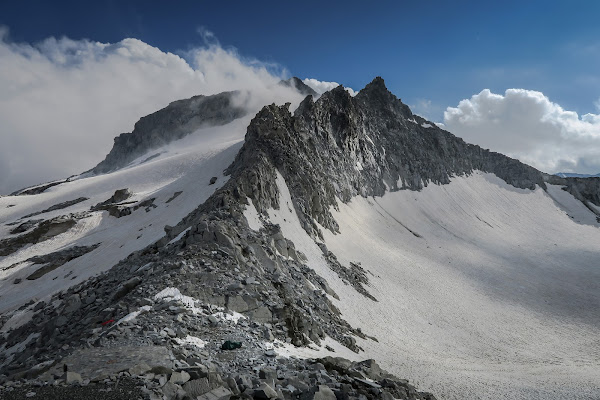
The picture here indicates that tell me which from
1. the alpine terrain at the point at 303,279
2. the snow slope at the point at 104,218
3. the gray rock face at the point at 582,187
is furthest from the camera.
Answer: the gray rock face at the point at 582,187

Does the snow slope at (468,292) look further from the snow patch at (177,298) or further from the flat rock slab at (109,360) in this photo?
the flat rock slab at (109,360)

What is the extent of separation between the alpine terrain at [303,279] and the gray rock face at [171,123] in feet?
233

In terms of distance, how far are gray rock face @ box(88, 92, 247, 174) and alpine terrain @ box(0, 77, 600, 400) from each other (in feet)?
233

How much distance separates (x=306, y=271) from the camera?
33.9m

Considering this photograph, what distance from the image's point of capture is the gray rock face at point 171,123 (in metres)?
151

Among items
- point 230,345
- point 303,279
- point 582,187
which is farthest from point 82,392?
point 582,187

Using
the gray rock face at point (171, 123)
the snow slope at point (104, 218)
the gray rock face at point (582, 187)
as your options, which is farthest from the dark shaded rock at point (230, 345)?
the gray rock face at point (171, 123)

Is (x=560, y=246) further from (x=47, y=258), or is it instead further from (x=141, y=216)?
(x=47, y=258)

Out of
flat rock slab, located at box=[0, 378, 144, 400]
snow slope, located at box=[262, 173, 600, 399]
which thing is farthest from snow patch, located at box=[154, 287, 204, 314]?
snow slope, located at box=[262, 173, 600, 399]

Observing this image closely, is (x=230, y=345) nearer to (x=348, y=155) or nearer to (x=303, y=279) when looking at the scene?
(x=303, y=279)

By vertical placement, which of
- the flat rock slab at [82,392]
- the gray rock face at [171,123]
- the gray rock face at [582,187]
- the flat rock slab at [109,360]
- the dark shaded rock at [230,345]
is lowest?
the dark shaded rock at [230,345]

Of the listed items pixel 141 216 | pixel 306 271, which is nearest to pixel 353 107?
pixel 141 216

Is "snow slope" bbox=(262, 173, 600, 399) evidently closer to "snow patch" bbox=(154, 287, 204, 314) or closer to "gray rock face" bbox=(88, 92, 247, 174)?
"snow patch" bbox=(154, 287, 204, 314)

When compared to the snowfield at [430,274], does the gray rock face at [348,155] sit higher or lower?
higher
